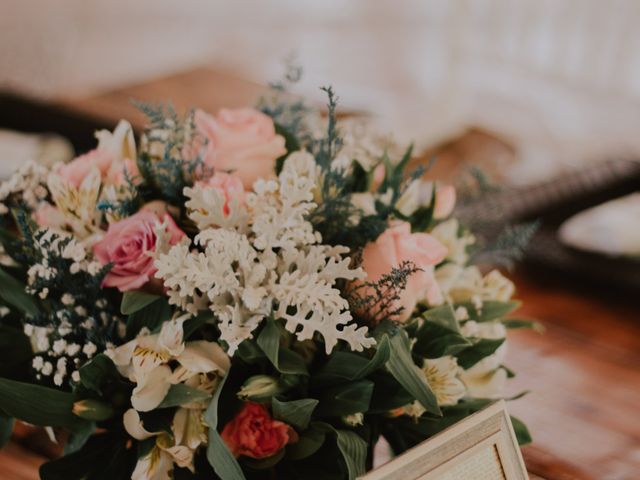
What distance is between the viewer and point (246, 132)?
2.59 ft

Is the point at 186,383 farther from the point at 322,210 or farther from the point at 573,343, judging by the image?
the point at 573,343

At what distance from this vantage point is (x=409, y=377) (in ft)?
2.20

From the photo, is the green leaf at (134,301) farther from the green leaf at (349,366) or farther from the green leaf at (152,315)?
the green leaf at (349,366)

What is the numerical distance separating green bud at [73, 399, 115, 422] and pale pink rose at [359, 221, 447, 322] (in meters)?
0.24

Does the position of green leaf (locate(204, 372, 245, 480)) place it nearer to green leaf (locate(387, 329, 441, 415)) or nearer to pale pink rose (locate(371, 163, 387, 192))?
green leaf (locate(387, 329, 441, 415))

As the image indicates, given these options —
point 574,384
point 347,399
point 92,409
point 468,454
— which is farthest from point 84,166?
point 574,384

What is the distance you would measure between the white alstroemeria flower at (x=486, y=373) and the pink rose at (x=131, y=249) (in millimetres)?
296

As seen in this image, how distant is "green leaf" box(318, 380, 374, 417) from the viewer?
678mm

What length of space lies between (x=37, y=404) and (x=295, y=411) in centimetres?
22

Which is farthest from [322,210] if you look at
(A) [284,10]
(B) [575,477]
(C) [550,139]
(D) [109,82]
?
(A) [284,10]

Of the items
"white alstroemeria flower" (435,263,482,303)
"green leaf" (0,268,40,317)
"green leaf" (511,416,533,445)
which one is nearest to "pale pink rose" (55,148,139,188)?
"green leaf" (0,268,40,317)

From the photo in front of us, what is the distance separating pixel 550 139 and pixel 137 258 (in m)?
1.97

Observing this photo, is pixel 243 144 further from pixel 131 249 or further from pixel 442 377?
pixel 442 377

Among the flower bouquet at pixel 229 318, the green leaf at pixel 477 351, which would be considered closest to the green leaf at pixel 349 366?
the flower bouquet at pixel 229 318
